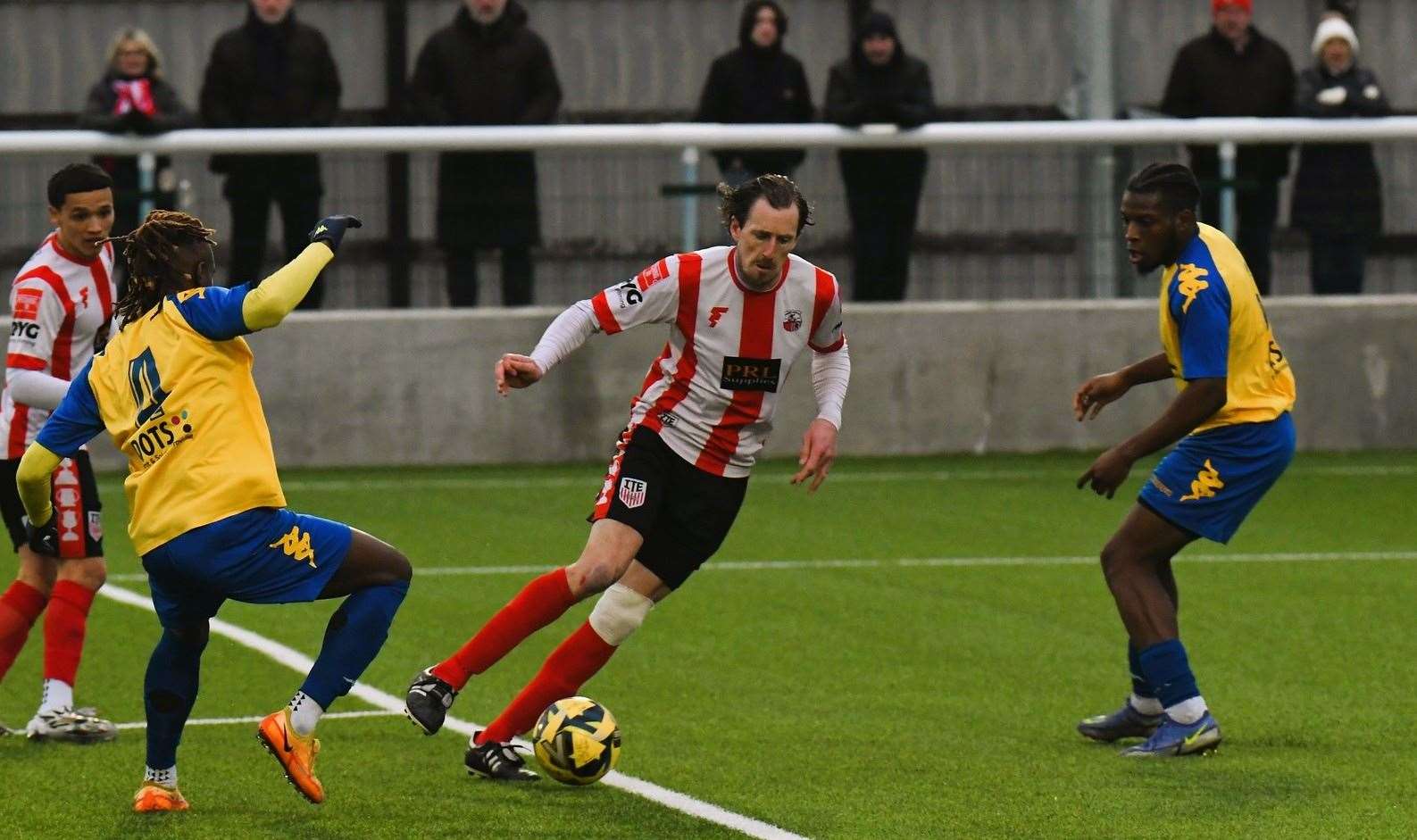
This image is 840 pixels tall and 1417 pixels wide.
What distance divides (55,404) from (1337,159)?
9.66 meters

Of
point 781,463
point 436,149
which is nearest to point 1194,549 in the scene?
point 781,463

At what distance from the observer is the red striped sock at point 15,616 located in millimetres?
8383

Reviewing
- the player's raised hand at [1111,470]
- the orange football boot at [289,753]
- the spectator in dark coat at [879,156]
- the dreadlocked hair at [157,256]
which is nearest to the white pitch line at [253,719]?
the orange football boot at [289,753]

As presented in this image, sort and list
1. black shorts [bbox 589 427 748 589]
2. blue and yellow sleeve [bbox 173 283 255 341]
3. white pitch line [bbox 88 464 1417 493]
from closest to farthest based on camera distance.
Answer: blue and yellow sleeve [bbox 173 283 255 341] < black shorts [bbox 589 427 748 589] < white pitch line [bbox 88 464 1417 493]

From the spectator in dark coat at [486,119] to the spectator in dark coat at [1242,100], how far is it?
152 inches

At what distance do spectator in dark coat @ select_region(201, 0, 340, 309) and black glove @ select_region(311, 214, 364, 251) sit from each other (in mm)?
7960

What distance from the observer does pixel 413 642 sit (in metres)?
9.99

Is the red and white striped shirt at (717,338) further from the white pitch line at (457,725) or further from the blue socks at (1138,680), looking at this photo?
the blue socks at (1138,680)

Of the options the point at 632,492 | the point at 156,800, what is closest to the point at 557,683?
the point at 632,492

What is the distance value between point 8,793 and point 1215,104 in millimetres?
10059

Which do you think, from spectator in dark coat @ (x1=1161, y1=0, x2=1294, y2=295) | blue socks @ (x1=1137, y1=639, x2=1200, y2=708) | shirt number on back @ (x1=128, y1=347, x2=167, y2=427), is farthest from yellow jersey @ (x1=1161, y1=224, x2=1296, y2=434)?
spectator in dark coat @ (x1=1161, y1=0, x2=1294, y2=295)

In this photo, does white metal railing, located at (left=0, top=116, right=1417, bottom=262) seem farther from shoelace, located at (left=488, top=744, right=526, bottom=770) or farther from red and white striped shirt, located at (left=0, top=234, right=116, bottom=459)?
shoelace, located at (left=488, top=744, right=526, bottom=770)

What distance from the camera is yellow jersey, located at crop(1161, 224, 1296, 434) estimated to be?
7789 mm

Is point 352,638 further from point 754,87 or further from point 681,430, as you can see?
point 754,87
